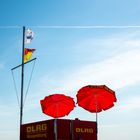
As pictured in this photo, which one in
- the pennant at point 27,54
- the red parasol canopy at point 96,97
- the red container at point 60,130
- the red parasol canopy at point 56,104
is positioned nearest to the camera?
the red container at point 60,130

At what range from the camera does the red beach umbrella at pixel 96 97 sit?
1438cm

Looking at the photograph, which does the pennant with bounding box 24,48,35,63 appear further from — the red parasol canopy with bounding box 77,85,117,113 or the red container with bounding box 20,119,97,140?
the red container with bounding box 20,119,97,140

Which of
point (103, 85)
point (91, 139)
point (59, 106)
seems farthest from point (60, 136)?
point (59, 106)

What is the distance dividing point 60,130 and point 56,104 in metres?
4.85

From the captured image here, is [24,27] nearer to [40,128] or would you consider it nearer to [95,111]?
[95,111]

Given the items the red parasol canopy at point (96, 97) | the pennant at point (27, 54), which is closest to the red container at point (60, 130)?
the red parasol canopy at point (96, 97)

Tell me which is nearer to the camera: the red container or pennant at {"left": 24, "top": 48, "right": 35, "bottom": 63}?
the red container

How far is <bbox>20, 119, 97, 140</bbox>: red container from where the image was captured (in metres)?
11.1

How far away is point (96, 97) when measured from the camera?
14750 mm

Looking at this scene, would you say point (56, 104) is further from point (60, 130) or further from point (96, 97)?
point (60, 130)

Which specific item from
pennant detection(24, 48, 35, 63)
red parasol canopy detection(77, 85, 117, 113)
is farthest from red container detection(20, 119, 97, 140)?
pennant detection(24, 48, 35, 63)

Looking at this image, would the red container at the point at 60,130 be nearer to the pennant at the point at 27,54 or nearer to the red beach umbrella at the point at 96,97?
the red beach umbrella at the point at 96,97

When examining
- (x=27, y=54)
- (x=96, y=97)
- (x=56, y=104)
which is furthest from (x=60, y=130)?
(x=27, y=54)

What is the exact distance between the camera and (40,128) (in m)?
11.6
